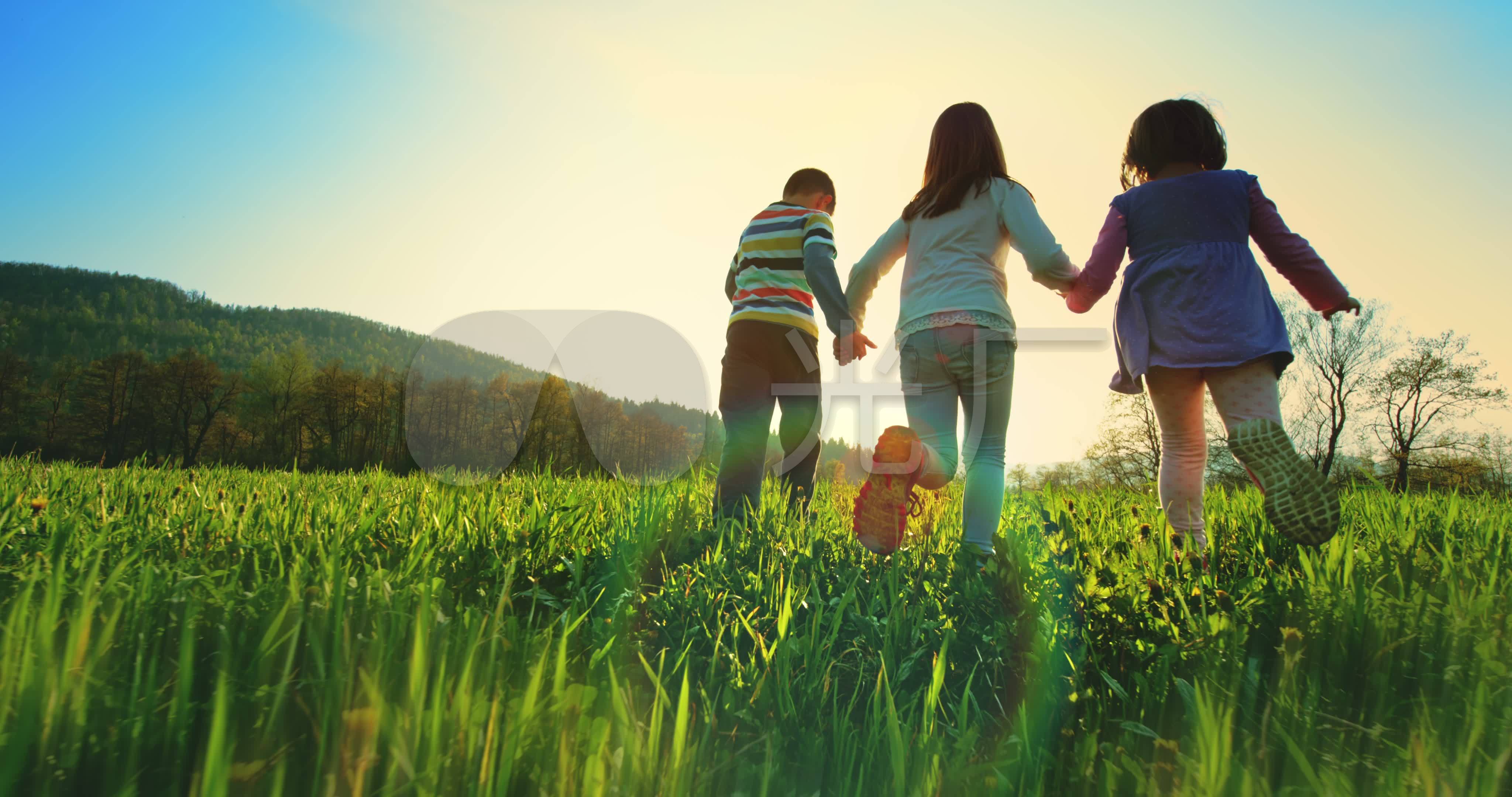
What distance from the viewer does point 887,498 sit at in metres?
2.87

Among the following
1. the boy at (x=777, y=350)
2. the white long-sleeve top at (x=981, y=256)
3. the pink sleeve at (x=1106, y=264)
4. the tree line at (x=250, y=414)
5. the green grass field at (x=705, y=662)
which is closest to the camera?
the green grass field at (x=705, y=662)

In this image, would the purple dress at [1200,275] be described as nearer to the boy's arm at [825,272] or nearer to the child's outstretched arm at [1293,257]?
the child's outstretched arm at [1293,257]

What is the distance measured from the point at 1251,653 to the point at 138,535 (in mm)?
3444

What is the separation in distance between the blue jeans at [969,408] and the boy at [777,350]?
2.31 ft

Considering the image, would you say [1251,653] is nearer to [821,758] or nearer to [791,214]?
[821,758]

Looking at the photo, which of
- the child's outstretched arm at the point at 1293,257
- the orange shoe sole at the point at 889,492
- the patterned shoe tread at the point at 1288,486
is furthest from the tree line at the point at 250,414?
the patterned shoe tread at the point at 1288,486

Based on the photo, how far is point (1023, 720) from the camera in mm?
1230

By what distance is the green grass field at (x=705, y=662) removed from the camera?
0.95 meters

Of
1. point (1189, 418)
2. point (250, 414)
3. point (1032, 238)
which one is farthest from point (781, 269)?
point (250, 414)

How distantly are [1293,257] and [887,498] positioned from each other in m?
2.09

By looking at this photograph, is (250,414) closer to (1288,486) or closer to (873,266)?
(873,266)

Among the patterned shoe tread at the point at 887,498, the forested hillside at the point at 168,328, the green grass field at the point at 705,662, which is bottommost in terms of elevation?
the green grass field at the point at 705,662

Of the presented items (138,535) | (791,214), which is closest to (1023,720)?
(138,535)

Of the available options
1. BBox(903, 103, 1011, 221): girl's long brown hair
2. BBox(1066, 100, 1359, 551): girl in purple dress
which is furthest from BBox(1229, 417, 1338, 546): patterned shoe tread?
BBox(903, 103, 1011, 221): girl's long brown hair
